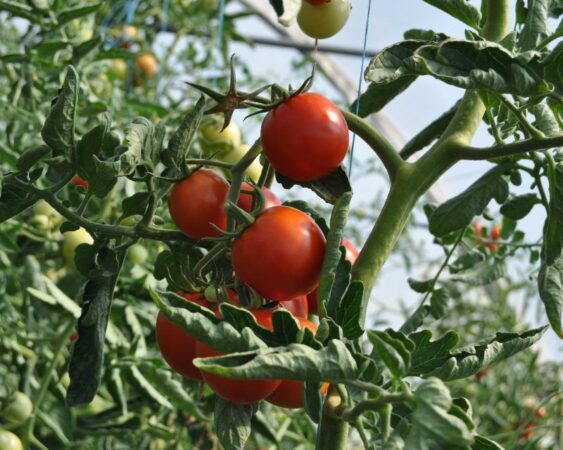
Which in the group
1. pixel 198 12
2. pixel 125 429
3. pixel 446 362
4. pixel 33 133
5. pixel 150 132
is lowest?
pixel 125 429

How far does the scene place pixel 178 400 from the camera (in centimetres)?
108

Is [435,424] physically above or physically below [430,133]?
below

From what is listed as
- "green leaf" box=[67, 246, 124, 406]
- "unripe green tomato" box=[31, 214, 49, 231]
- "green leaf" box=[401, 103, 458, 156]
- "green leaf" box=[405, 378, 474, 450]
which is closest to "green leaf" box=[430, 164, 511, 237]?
"green leaf" box=[401, 103, 458, 156]

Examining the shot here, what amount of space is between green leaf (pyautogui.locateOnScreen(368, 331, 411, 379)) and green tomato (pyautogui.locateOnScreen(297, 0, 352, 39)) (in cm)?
35

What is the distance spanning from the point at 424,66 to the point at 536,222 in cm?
387

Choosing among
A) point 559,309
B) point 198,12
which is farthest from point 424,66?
point 198,12

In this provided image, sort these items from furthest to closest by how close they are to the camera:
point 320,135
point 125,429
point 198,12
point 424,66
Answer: point 198,12 < point 125,429 < point 320,135 < point 424,66

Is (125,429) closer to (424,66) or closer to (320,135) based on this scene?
(320,135)

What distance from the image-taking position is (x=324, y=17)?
2.58ft

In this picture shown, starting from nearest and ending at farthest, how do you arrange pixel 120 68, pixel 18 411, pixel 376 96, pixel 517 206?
pixel 376 96 < pixel 517 206 < pixel 18 411 < pixel 120 68

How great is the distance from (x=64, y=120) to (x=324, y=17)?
0.24 metres

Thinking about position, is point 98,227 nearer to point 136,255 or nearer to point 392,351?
point 392,351

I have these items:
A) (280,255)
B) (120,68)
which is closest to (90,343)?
(280,255)

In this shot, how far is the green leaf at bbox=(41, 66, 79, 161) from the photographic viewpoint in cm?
65
